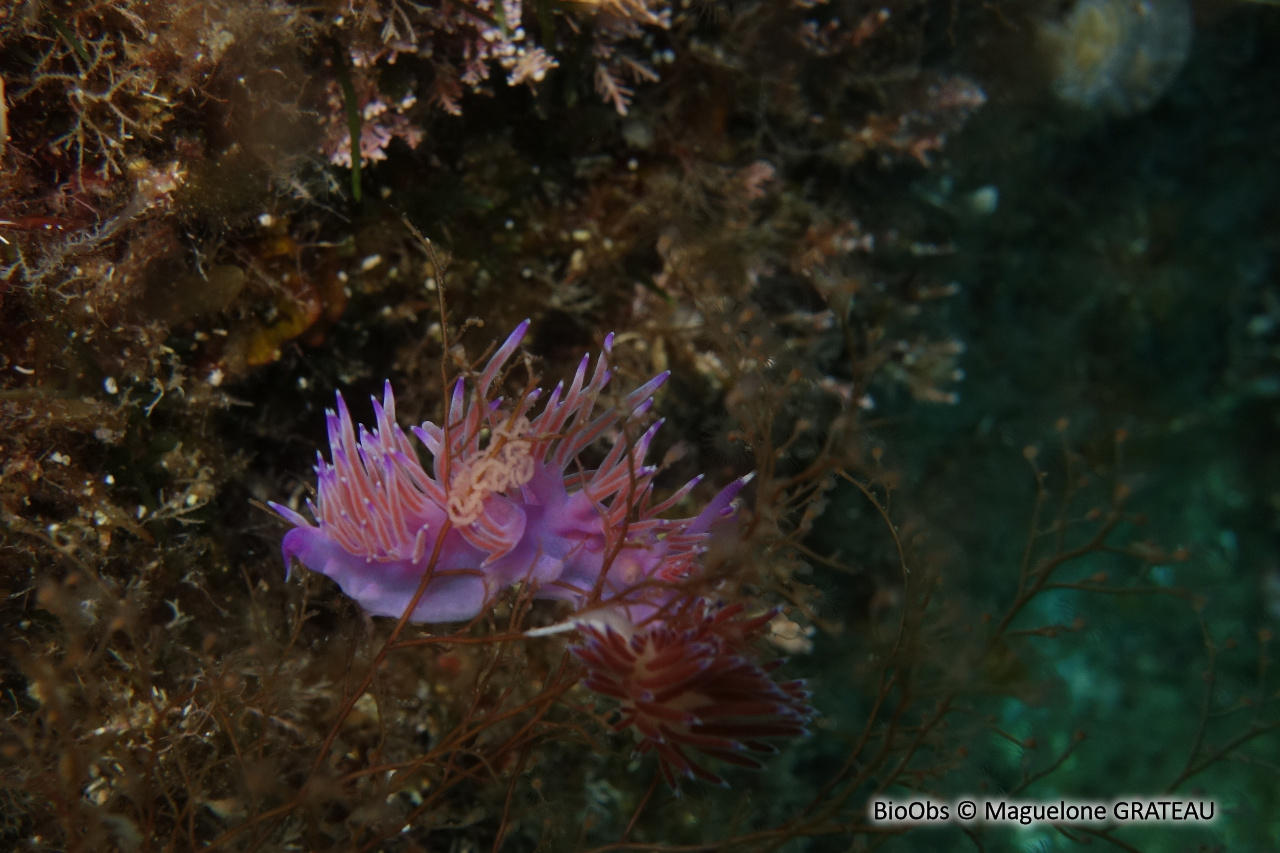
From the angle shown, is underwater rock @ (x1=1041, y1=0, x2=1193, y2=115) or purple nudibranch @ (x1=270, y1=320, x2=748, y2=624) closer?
purple nudibranch @ (x1=270, y1=320, x2=748, y2=624)

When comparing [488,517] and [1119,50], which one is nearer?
[488,517]

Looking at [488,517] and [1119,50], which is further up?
[1119,50]

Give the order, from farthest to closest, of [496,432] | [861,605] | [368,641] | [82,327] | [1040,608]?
1. [1040,608]
2. [861,605]
3. [368,641]
4. [82,327]
5. [496,432]

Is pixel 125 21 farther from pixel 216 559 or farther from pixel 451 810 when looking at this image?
pixel 451 810

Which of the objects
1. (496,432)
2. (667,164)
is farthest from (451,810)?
(667,164)

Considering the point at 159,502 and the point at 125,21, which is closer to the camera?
the point at 125,21

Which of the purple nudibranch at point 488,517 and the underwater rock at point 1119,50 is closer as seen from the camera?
the purple nudibranch at point 488,517

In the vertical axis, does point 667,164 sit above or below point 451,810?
above

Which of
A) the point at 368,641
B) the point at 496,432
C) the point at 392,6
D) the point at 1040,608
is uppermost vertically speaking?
the point at 392,6
